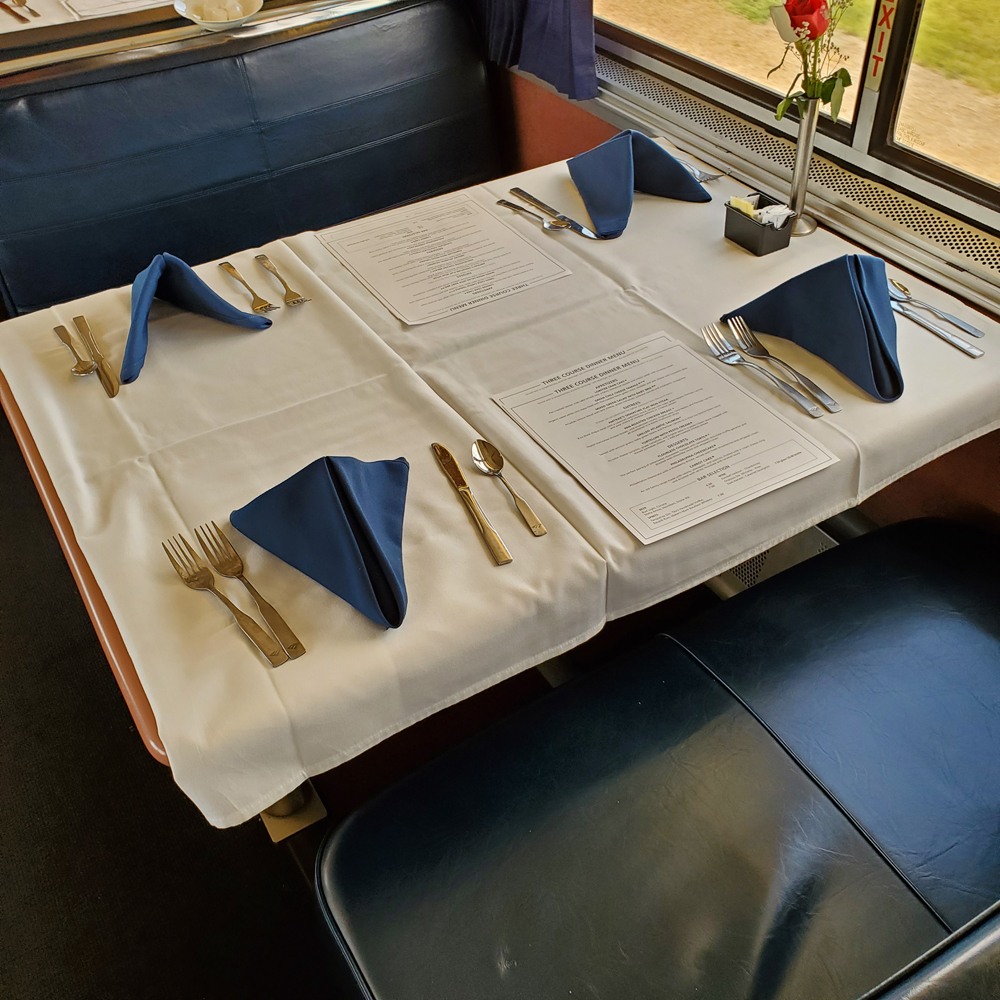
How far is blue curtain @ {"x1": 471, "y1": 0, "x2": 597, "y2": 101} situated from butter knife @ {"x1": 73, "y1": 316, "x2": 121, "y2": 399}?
47.4 inches

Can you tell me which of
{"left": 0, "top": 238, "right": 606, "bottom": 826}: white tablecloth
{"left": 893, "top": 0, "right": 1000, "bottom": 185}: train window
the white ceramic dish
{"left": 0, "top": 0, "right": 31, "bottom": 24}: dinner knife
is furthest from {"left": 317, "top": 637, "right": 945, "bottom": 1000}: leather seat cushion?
{"left": 0, "top": 0, "right": 31, "bottom": 24}: dinner knife

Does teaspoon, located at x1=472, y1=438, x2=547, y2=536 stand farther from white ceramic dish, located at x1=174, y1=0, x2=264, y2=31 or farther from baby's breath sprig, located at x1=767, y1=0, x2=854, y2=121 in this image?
white ceramic dish, located at x1=174, y1=0, x2=264, y2=31

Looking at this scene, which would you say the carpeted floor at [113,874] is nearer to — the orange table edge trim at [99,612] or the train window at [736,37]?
the orange table edge trim at [99,612]

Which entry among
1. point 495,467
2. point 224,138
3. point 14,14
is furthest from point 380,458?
point 14,14

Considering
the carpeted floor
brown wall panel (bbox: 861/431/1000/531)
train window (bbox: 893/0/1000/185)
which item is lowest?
the carpeted floor

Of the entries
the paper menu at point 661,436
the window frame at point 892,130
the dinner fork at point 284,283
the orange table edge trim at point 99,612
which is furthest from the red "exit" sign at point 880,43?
the orange table edge trim at point 99,612

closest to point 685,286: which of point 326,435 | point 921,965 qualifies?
point 326,435

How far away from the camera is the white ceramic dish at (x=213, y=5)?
1816 millimetres

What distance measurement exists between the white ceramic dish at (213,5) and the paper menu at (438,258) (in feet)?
2.57

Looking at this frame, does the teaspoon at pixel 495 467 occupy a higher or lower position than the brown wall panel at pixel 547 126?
higher

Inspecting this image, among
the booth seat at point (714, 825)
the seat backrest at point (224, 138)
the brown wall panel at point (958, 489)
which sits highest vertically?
the seat backrest at point (224, 138)

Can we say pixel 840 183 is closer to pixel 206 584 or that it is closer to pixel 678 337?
pixel 678 337

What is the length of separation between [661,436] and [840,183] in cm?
83

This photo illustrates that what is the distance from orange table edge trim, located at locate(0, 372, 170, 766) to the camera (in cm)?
72
